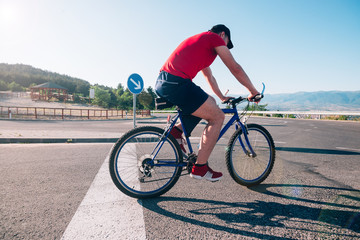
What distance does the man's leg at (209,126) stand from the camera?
242 centimetres

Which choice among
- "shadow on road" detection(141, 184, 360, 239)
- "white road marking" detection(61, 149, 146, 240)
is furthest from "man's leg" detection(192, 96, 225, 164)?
"white road marking" detection(61, 149, 146, 240)

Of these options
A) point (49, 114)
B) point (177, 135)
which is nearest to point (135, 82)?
point (177, 135)

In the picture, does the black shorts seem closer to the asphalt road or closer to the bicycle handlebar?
the bicycle handlebar

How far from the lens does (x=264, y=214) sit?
196 cm

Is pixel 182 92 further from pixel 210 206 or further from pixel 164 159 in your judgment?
pixel 210 206

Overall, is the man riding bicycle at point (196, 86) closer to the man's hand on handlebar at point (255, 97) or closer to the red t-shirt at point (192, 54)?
the red t-shirt at point (192, 54)

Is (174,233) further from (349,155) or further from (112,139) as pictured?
(112,139)

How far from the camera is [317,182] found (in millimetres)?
2871

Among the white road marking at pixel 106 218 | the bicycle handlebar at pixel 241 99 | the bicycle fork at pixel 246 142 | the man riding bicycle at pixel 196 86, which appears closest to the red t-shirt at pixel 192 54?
the man riding bicycle at pixel 196 86

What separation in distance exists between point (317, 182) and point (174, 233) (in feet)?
7.65

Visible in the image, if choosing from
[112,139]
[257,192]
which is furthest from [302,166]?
[112,139]

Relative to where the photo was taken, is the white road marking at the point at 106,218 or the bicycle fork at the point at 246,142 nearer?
the white road marking at the point at 106,218

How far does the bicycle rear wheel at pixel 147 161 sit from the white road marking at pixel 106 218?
18cm

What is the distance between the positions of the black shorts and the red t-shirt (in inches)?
2.9
